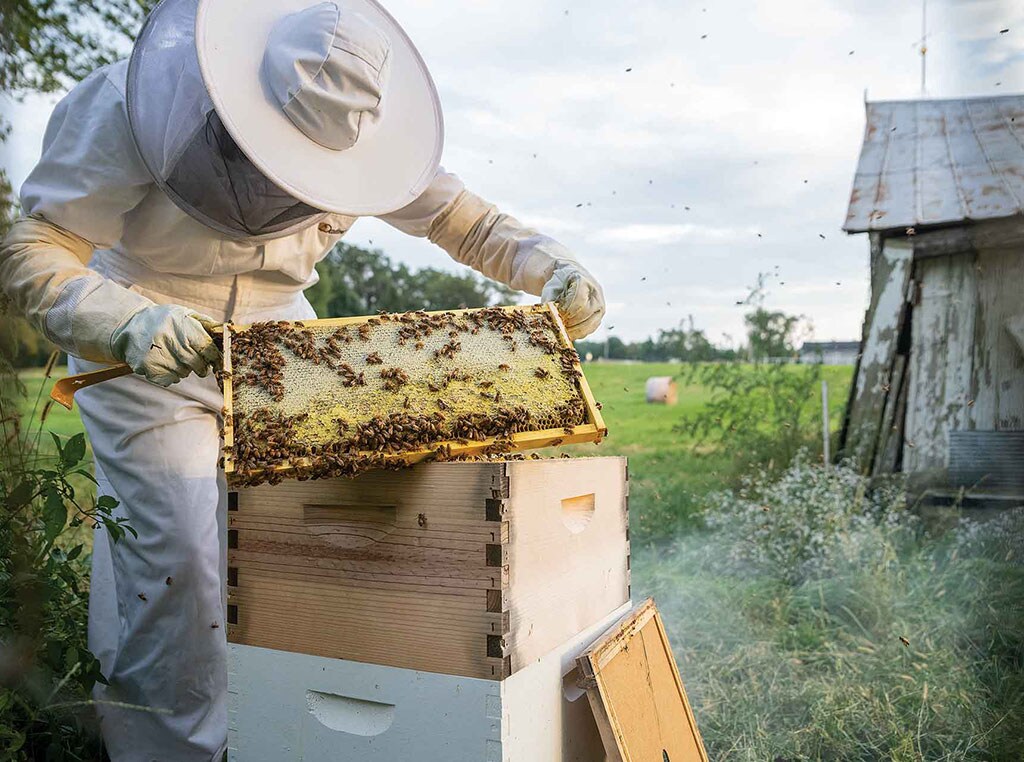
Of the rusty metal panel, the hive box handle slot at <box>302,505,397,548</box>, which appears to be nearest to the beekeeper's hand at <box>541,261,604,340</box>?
the hive box handle slot at <box>302,505,397,548</box>

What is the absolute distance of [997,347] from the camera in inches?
213

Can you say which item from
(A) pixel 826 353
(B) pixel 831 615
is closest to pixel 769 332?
(A) pixel 826 353

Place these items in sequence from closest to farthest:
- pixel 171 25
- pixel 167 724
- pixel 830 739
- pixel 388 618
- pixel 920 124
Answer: pixel 388 618, pixel 171 25, pixel 167 724, pixel 830 739, pixel 920 124

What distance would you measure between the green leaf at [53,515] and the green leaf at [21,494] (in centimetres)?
14

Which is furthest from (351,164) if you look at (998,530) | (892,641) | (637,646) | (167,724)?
(998,530)

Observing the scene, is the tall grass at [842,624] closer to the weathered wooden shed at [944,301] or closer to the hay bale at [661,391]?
the weathered wooden shed at [944,301]

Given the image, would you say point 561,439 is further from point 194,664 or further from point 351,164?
point 194,664

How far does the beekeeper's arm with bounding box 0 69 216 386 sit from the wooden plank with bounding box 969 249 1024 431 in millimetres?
5136

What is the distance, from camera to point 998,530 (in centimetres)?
484

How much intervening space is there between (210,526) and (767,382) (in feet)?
16.5

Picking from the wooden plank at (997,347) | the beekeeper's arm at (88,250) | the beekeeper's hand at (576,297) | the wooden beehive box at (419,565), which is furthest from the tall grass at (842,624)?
the beekeeper's arm at (88,250)

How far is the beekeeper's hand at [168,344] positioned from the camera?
6.49ft

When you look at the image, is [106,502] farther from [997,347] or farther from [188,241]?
[997,347]

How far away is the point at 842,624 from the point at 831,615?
0.41 ft
